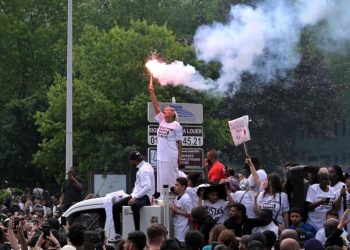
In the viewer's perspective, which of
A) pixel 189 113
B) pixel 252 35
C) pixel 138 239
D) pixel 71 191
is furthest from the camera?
pixel 252 35

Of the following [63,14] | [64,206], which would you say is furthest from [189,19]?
[64,206]

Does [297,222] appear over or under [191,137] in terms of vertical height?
under

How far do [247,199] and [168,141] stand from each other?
1.73m

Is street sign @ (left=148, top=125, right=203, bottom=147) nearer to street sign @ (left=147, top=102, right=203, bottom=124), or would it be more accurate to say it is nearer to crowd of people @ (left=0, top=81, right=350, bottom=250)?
street sign @ (left=147, top=102, right=203, bottom=124)

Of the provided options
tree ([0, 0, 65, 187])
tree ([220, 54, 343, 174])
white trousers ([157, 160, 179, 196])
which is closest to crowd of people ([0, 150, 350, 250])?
white trousers ([157, 160, 179, 196])

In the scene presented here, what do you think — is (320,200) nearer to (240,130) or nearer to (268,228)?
(268,228)

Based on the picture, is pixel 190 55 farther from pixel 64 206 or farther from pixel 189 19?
pixel 189 19

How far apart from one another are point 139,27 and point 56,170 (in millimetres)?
7258

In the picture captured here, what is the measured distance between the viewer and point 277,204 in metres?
14.8

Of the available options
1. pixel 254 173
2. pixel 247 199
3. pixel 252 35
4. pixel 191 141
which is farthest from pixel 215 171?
pixel 252 35

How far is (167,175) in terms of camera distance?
624 inches

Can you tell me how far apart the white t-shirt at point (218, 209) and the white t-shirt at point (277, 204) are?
0.50 m

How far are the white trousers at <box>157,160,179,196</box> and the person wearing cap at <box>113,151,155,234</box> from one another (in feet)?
1.78

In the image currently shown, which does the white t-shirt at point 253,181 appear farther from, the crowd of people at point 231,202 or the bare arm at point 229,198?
the bare arm at point 229,198
